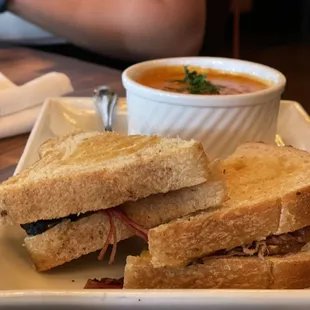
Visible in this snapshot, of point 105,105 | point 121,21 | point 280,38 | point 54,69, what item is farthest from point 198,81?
point 280,38

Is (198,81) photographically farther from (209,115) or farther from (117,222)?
(117,222)

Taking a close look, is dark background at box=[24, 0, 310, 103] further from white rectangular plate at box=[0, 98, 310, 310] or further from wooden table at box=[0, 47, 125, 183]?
white rectangular plate at box=[0, 98, 310, 310]

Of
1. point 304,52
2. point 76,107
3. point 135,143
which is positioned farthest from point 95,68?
point 304,52

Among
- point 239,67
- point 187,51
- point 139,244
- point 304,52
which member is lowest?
point 304,52

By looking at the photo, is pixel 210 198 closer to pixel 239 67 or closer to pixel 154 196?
pixel 154 196

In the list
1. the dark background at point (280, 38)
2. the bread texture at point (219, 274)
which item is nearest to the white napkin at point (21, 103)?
the bread texture at point (219, 274)

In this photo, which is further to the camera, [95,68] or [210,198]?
[95,68]
